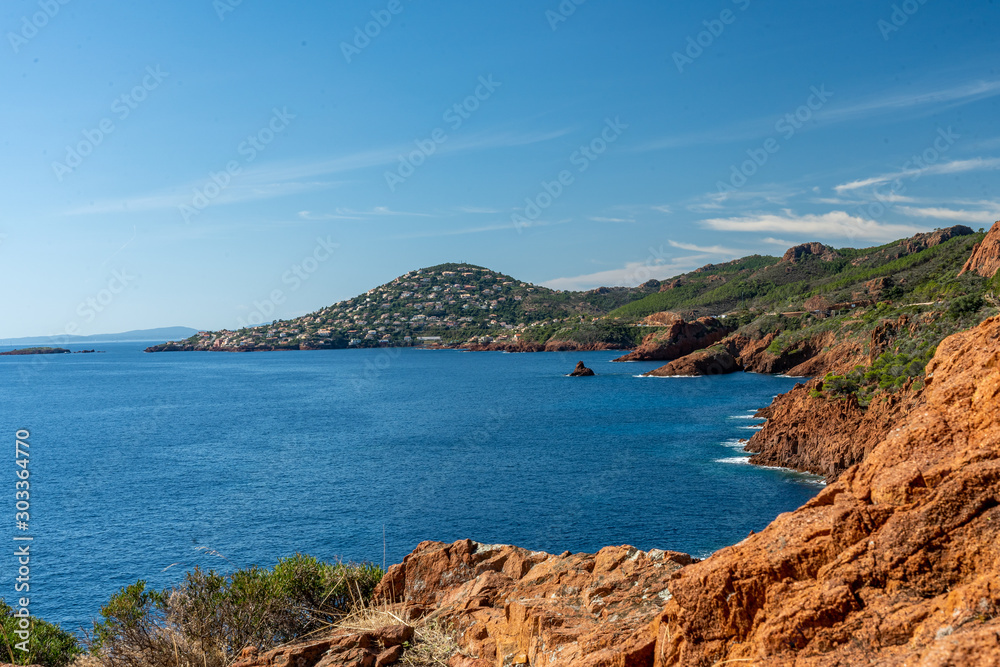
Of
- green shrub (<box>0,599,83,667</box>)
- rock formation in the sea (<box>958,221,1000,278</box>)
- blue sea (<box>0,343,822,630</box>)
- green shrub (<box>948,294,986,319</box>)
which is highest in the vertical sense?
rock formation in the sea (<box>958,221,1000,278</box>)

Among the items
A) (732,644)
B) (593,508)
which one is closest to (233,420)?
(593,508)

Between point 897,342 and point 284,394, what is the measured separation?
77379 millimetres

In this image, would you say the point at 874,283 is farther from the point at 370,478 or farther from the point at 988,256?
the point at 370,478

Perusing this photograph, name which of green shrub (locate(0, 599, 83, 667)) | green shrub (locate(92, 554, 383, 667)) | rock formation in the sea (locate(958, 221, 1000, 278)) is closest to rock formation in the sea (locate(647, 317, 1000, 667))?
green shrub (locate(92, 554, 383, 667))

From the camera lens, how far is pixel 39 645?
525 inches

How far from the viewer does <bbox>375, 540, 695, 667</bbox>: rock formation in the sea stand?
646 cm

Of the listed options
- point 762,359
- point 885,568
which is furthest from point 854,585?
point 762,359

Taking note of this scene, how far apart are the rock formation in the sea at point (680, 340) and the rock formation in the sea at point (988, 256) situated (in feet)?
160

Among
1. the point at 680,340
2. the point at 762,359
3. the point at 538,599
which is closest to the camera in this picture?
the point at 538,599

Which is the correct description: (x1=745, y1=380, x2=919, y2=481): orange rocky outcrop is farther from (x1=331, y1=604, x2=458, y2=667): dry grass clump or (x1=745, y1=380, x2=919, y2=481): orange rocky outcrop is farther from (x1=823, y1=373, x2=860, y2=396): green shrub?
(x1=331, y1=604, x2=458, y2=667): dry grass clump

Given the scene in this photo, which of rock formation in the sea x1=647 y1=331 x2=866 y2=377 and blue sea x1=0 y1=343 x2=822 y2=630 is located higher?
rock formation in the sea x1=647 y1=331 x2=866 y2=377

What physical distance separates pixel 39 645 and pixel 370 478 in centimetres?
3033

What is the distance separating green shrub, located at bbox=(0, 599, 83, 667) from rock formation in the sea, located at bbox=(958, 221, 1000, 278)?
9674 cm

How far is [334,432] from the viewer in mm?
62656
